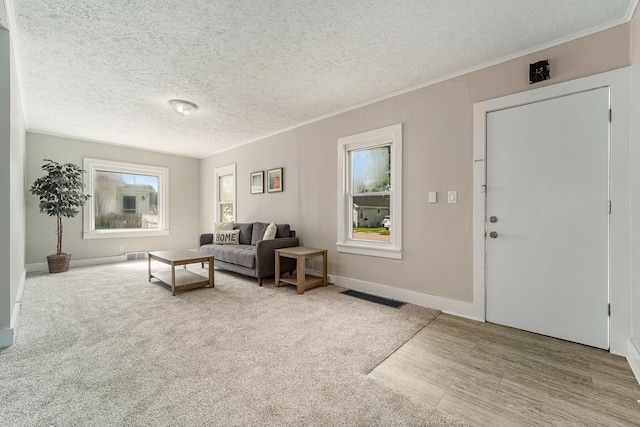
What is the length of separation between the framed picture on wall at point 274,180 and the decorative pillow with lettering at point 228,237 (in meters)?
1.06

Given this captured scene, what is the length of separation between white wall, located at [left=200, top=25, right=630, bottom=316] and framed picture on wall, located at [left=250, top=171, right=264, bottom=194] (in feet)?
4.69

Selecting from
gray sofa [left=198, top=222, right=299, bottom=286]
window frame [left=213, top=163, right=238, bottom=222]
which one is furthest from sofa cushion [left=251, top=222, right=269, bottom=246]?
window frame [left=213, top=163, right=238, bottom=222]

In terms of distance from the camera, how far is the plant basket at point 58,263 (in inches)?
184

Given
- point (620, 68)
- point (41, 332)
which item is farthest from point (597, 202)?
point (41, 332)

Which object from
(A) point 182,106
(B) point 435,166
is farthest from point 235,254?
(B) point 435,166

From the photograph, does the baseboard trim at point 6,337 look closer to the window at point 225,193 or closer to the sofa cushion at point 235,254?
the sofa cushion at point 235,254

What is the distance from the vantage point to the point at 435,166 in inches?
120

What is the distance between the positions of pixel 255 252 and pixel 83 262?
3941 mm

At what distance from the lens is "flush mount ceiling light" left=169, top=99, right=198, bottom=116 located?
3613 mm

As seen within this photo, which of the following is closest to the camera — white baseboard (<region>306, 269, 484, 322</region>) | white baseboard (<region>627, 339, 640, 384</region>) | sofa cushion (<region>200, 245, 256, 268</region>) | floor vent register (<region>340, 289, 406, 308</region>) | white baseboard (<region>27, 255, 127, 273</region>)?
white baseboard (<region>627, 339, 640, 384</region>)

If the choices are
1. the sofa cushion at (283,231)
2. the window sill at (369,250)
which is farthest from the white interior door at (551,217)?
the sofa cushion at (283,231)

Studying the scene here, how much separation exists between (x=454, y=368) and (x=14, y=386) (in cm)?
280

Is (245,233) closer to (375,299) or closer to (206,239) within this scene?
(206,239)

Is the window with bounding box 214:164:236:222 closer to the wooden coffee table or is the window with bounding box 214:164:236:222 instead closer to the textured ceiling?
the wooden coffee table
